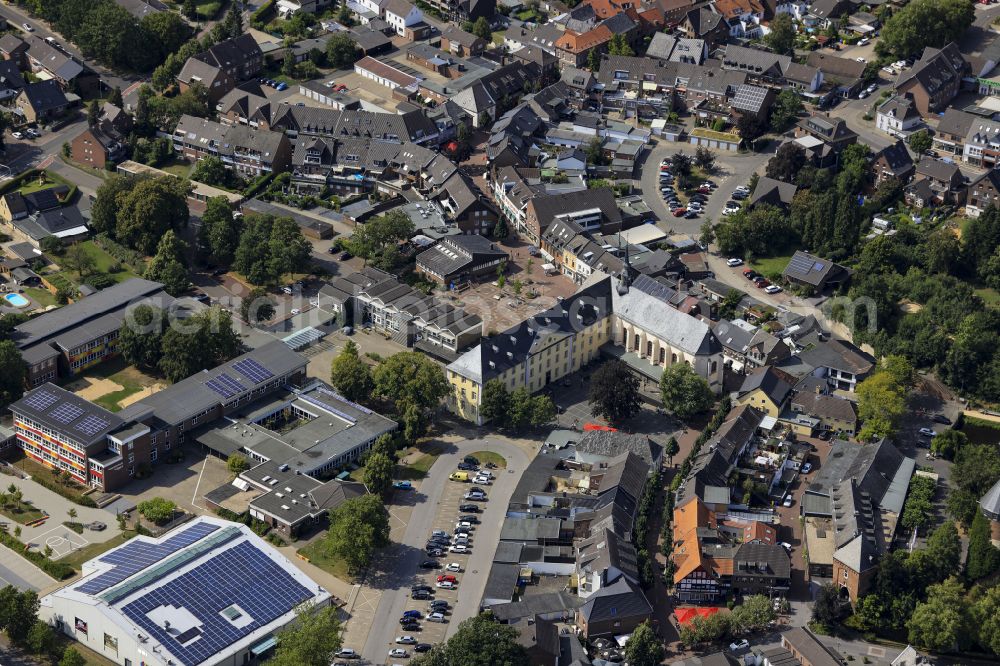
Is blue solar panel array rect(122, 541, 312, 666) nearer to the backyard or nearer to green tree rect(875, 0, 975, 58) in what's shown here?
the backyard

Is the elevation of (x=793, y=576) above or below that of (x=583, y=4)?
below

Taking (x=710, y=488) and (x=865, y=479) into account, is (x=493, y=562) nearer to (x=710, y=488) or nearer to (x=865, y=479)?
(x=710, y=488)

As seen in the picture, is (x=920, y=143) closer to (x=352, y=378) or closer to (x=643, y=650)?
(x=352, y=378)

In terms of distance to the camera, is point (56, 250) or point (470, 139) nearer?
point (56, 250)

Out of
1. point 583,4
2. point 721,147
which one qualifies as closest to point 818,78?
point 721,147

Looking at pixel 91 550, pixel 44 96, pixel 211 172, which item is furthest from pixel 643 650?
pixel 44 96

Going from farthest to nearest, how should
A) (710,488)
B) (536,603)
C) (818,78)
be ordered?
1. (818,78)
2. (710,488)
3. (536,603)

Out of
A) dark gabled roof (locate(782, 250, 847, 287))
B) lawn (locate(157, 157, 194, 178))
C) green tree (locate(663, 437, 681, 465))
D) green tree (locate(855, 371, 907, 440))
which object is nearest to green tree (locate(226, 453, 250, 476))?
green tree (locate(663, 437, 681, 465))
